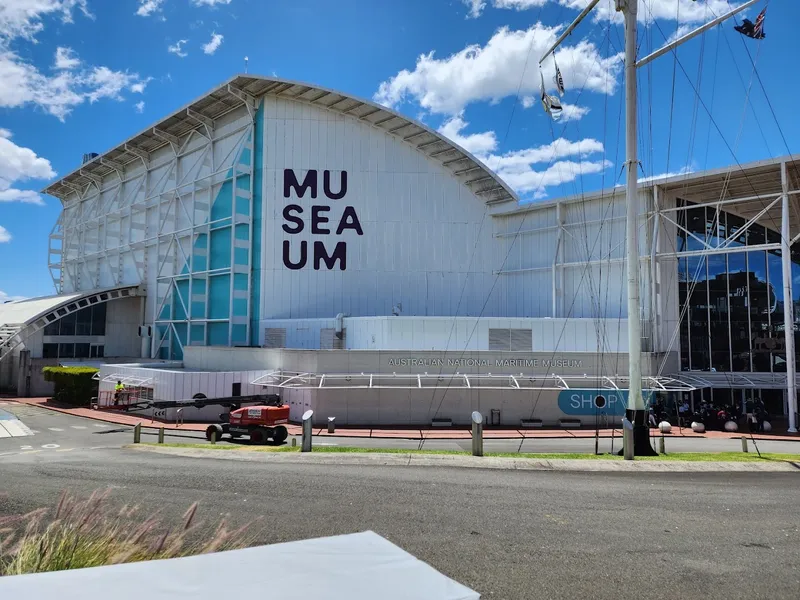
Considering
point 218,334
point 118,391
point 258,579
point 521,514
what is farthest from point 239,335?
point 258,579

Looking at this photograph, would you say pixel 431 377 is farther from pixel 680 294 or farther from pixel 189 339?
pixel 189 339

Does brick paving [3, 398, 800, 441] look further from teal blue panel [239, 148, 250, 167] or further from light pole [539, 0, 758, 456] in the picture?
teal blue panel [239, 148, 250, 167]

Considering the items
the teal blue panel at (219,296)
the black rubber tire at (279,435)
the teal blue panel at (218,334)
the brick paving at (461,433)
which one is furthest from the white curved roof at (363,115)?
the black rubber tire at (279,435)

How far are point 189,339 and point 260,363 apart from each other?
13307mm

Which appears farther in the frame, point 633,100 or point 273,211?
point 273,211

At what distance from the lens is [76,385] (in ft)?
109

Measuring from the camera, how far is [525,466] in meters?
12.3

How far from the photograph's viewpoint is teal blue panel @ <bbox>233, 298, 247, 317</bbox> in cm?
3675

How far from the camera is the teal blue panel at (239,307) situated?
36750 millimetres

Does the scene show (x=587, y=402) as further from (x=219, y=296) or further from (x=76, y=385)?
(x=76, y=385)

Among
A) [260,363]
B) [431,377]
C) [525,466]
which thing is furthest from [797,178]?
[260,363]

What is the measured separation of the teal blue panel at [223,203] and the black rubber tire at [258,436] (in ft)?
70.9

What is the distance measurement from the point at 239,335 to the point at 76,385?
9.86m

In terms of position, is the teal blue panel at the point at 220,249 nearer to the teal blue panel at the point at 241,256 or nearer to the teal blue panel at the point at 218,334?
the teal blue panel at the point at 241,256
